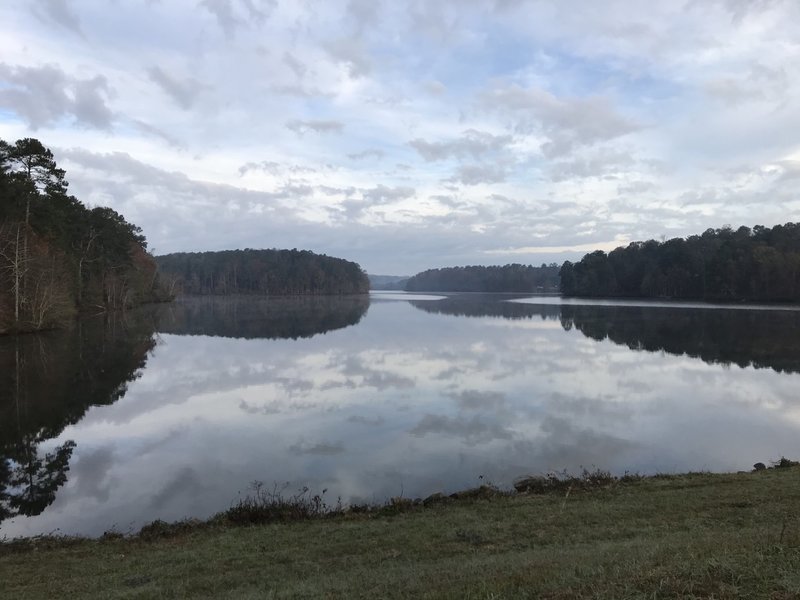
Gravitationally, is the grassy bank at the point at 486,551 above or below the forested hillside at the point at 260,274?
below

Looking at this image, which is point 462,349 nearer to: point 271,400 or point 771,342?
point 271,400

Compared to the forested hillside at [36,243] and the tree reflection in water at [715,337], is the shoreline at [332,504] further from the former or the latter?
the forested hillside at [36,243]

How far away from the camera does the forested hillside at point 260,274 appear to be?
17325 cm

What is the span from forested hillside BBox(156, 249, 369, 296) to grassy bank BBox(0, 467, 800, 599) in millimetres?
168613

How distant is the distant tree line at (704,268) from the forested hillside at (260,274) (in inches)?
3071

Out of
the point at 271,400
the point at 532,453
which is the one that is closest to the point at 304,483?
the point at 532,453

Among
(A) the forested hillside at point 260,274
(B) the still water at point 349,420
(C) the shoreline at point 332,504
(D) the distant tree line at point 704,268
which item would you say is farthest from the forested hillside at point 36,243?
(A) the forested hillside at point 260,274

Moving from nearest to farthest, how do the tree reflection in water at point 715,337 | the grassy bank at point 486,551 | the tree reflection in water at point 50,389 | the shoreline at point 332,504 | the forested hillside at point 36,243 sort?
the grassy bank at point 486,551
the shoreline at point 332,504
the tree reflection in water at point 50,389
the tree reflection in water at point 715,337
the forested hillside at point 36,243

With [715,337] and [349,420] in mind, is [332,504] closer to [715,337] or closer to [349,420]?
[349,420]

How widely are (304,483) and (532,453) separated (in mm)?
5607

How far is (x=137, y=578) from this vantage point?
6453 millimetres

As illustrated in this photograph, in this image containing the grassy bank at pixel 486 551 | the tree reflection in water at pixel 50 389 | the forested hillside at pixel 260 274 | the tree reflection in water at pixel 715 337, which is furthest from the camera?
the forested hillside at pixel 260 274

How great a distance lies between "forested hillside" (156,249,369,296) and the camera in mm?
173250

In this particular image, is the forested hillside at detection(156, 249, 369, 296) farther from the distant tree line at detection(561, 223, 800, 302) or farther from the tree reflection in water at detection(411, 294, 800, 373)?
the tree reflection in water at detection(411, 294, 800, 373)
